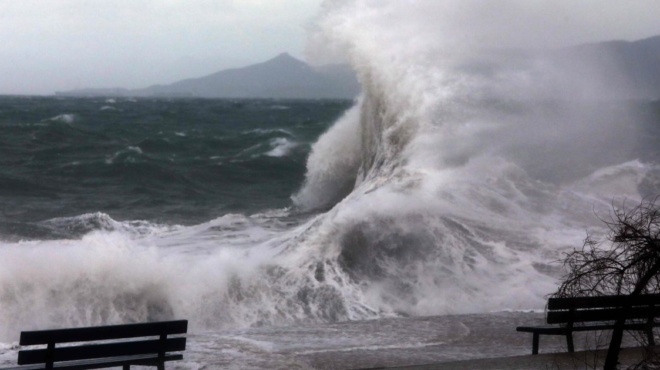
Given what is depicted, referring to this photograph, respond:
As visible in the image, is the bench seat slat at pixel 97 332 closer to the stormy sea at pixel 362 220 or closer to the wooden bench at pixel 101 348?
the wooden bench at pixel 101 348

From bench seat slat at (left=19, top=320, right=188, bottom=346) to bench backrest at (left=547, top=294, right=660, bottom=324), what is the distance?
2.71 metres

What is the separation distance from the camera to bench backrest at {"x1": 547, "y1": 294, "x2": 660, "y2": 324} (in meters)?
6.00

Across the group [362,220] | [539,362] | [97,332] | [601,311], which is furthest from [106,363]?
[362,220]

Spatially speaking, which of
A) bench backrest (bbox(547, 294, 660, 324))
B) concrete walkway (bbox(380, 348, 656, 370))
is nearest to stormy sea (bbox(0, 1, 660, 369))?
concrete walkway (bbox(380, 348, 656, 370))

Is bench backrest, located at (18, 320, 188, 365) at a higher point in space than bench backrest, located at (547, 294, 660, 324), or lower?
lower

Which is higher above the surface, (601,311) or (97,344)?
(601,311)

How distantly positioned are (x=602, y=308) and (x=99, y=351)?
12.5ft

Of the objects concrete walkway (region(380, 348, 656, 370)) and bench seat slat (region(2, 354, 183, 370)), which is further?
concrete walkway (region(380, 348, 656, 370))

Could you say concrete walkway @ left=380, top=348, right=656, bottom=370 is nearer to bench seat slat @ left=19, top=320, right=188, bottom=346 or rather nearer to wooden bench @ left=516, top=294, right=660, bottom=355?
wooden bench @ left=516, top=294, right=660, bottom=355

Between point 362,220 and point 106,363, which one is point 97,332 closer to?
point 106,363

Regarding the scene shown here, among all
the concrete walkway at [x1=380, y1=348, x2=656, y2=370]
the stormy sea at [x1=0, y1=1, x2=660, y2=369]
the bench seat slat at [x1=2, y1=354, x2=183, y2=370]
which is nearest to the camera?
the bench seat slat at [x1=2, y1=354, x2=183, y2=370]

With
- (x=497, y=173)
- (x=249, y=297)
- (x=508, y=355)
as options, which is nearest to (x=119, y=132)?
(x=497, y=173)

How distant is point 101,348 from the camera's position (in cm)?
635

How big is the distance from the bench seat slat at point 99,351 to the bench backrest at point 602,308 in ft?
9.02
